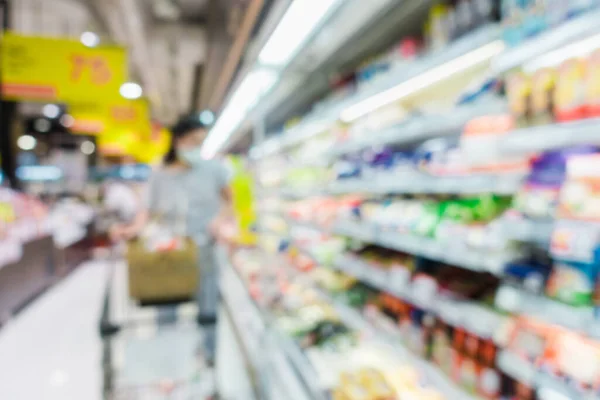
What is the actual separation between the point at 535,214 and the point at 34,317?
5.32 meters

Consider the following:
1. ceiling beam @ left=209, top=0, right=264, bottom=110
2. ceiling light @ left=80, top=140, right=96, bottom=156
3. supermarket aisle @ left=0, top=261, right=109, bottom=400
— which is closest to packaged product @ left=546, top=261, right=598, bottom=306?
ceiling beam @ left=209, top=0, right=264, bottom=110

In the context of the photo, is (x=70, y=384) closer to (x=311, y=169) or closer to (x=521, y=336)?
(x=311, y=169)

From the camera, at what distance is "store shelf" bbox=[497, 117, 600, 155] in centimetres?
103

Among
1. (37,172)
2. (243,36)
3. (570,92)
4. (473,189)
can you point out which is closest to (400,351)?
(473,189)

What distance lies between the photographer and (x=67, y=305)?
547cm

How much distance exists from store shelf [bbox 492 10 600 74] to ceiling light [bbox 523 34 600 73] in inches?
2.1

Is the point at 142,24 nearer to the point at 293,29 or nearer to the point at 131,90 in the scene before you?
the point at 293,29

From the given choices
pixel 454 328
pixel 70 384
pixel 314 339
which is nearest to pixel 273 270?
pixel 314 339

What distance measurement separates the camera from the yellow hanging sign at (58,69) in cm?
562

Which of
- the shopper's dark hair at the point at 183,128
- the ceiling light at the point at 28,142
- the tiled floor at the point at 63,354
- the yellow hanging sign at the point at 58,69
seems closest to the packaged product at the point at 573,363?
the tiled floor at the point at 63,354

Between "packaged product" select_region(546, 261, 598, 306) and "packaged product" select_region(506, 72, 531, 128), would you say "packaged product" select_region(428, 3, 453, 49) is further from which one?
"packaged product" select_region(546, 261, 598, 306)

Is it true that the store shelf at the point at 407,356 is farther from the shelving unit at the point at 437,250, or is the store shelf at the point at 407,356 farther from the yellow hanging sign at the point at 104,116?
the yellow hanging sign at the point at 104,116

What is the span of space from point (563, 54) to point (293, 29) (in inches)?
43.1

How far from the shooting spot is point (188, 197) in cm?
305
